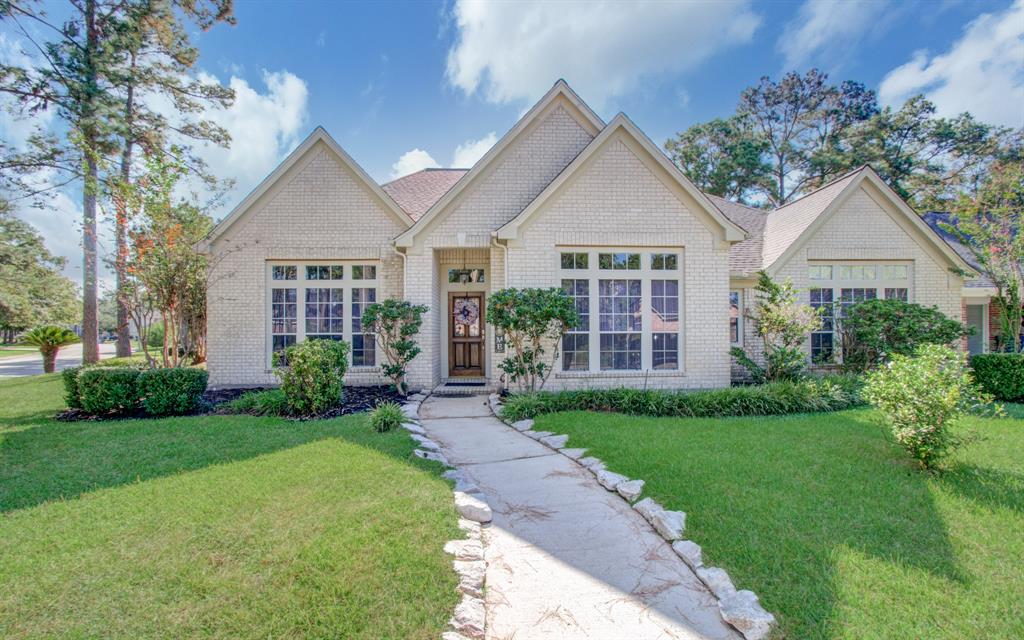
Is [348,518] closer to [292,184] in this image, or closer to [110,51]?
[292,184]

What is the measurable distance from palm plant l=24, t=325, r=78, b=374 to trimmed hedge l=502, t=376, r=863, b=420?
17.9 meters

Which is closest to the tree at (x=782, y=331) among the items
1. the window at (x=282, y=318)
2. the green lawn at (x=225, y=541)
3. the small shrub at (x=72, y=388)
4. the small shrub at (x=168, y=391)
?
the green lawn at (x=225, y=541)

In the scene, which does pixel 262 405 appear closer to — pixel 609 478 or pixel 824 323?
pixel 609 478

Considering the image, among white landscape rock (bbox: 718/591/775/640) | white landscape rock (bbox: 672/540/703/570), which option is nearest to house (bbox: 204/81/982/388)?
white landscape rock (bbox: 672/540/703/570)

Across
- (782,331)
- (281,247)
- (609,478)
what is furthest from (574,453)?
(281,247)

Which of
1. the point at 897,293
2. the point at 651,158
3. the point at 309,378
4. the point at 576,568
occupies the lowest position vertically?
the point at 576,568

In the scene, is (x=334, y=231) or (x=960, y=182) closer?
(x=334, y=231)

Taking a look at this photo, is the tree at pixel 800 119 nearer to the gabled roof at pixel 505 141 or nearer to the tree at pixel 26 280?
the gabled roof at pixel 505 141

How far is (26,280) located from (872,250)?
3686cm

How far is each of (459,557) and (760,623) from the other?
6.30 feet

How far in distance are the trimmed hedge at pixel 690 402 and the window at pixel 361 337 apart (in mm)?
4568

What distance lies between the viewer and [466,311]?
11852 mm

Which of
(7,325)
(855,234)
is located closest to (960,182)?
(855,234)

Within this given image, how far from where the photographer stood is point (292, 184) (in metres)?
11.0
